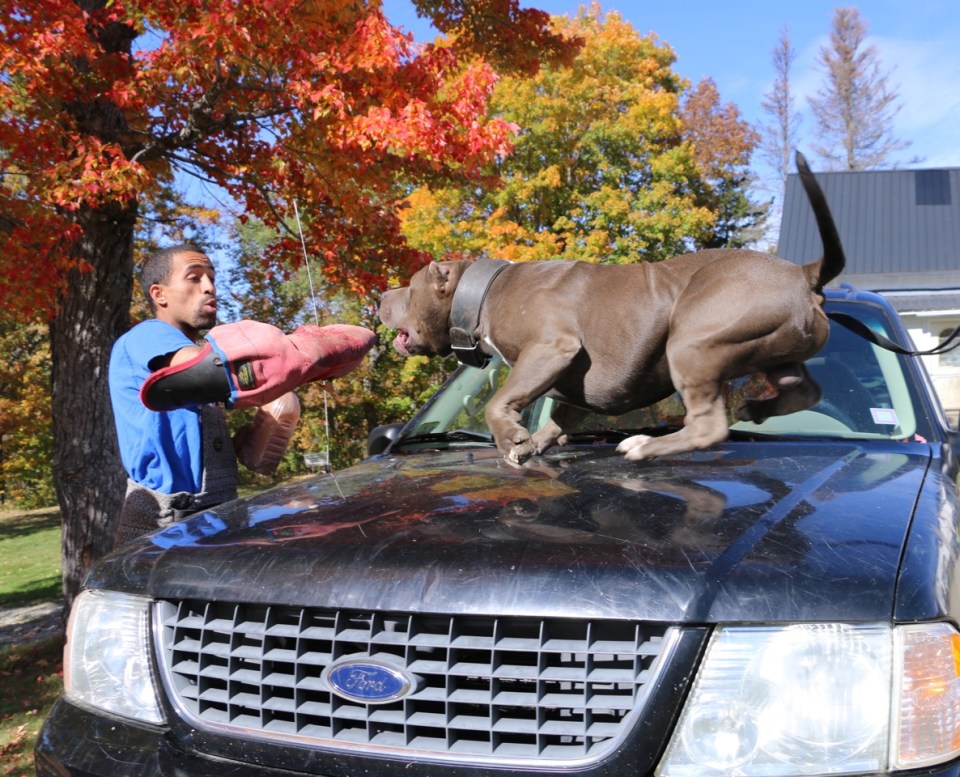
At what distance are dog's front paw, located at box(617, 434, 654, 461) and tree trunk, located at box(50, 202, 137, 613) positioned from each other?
440 cm

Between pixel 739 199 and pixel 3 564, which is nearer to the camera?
pixel 3 564

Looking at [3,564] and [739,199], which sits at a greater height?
[739,199]

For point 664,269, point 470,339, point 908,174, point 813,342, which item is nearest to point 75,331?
point 470,339

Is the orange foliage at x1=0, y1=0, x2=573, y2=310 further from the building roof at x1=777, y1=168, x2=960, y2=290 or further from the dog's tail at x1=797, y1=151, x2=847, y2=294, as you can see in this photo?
the building roof at x1=777, y1=168, x2=960, y2=290

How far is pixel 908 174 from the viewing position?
96.5 feet

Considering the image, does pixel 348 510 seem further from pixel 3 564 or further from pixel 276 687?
pixel 3 564

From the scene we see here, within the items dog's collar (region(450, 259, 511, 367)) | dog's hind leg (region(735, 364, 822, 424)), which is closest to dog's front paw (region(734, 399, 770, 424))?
dog's hind leg (region(735, 364, 822, 424))

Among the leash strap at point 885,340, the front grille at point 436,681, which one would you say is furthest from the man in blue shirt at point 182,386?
the leash strap at point 885,340

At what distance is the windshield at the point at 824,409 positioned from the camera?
289cm

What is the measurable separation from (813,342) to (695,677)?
103 cm

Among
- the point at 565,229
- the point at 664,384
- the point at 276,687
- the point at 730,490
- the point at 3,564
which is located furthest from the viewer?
the point at 565,229

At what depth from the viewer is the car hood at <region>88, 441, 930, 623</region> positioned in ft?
5.04

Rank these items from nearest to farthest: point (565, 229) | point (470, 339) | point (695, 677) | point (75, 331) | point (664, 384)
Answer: point (695, 677) < point (664, 384) < point (470, 339) < point (75, 331) < point (565, 229)

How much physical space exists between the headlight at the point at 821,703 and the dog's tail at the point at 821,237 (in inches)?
39.4
